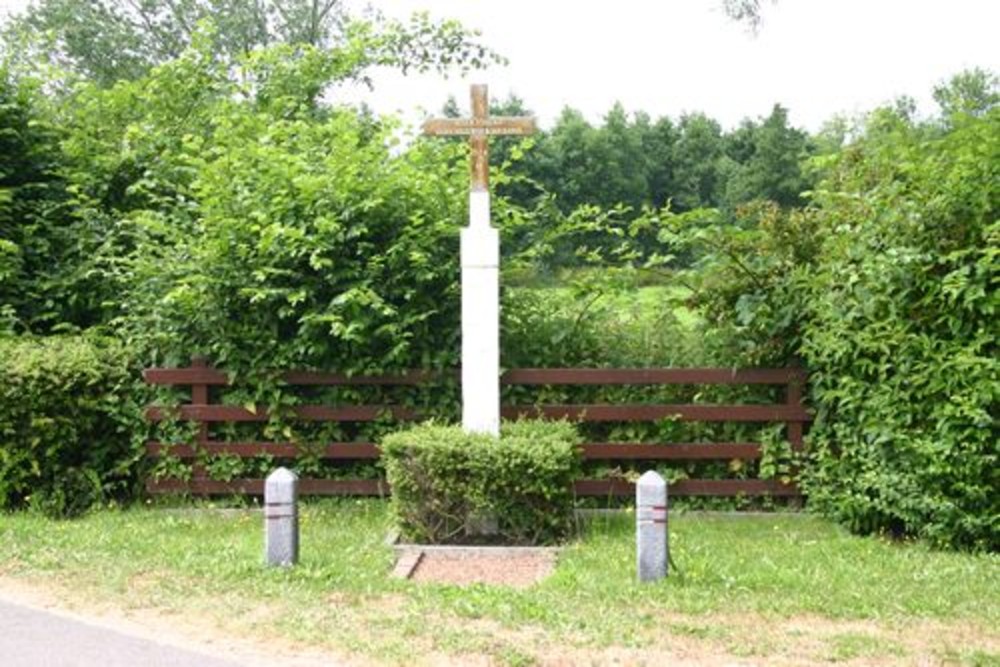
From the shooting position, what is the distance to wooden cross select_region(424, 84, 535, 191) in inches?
340

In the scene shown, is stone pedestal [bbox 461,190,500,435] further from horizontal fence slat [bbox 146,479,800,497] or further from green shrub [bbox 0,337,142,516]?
green shrub [bbox 0,337,142,516]

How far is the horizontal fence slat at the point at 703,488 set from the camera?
30.6 feet

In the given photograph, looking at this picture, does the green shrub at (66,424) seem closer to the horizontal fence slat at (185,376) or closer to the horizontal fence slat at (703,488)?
the horizontal fence slat at (185,376)

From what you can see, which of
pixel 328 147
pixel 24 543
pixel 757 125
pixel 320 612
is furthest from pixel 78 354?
pixel 757 125

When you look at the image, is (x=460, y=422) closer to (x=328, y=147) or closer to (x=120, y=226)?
(x=328, y=147)

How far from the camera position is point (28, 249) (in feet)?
37.7

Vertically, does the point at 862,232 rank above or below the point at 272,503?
above

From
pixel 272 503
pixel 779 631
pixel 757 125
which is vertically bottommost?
pixel 779 631

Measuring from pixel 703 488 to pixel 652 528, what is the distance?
291 centimetres

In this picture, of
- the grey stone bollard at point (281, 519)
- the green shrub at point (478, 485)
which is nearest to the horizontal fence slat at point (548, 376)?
the green shrub at point (478, 485)

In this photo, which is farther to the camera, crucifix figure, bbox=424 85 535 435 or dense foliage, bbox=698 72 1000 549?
crucifix figure, bbox=424 85 535 435

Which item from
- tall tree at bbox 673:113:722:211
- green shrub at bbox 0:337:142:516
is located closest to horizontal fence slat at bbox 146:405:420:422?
green shrub at bbox 0:337:142:516

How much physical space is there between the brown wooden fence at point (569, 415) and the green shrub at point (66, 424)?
32 cm

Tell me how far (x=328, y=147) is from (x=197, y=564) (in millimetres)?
5004
